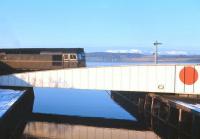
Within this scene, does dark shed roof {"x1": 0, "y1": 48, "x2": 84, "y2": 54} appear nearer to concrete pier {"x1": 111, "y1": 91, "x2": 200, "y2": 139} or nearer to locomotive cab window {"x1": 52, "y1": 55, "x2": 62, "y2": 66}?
locomotive cab window {"x1": 52, "y1": 55, "x2": 62, "y2": 66}

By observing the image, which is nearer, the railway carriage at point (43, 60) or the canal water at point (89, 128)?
the canal water at point (89, 128)

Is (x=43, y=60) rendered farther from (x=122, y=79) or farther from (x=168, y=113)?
(x=168, y=113)

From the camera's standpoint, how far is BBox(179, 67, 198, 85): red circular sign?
3856 centimetres

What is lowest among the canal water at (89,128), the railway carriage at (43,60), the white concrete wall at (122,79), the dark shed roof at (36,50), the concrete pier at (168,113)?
the canal water at (89,128)

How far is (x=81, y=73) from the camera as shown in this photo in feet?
138

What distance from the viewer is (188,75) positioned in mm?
38781

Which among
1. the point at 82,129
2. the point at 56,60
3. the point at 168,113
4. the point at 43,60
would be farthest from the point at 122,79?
the point at 43,60

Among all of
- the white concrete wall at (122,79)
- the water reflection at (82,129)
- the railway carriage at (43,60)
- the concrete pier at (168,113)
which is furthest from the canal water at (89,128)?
the railway carriage at (43,60)

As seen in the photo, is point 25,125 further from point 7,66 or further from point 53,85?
point 7,66

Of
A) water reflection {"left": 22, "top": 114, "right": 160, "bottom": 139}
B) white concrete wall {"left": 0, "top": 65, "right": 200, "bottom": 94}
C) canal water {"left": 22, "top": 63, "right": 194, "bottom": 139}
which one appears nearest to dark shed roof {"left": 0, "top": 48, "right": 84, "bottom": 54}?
canal water {"left": 22, "top": 63, "right": 194, "bottom": 139}

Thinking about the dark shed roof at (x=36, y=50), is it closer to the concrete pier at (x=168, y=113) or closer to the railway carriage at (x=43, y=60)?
the railway carriage at (x=43, y=60)

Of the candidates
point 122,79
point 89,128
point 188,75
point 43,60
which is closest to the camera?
point 89,128

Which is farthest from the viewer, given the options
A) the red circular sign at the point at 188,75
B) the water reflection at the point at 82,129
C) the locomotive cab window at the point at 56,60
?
the locomotive cab window at the point at 56,60

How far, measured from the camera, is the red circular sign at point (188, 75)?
38562 mm
